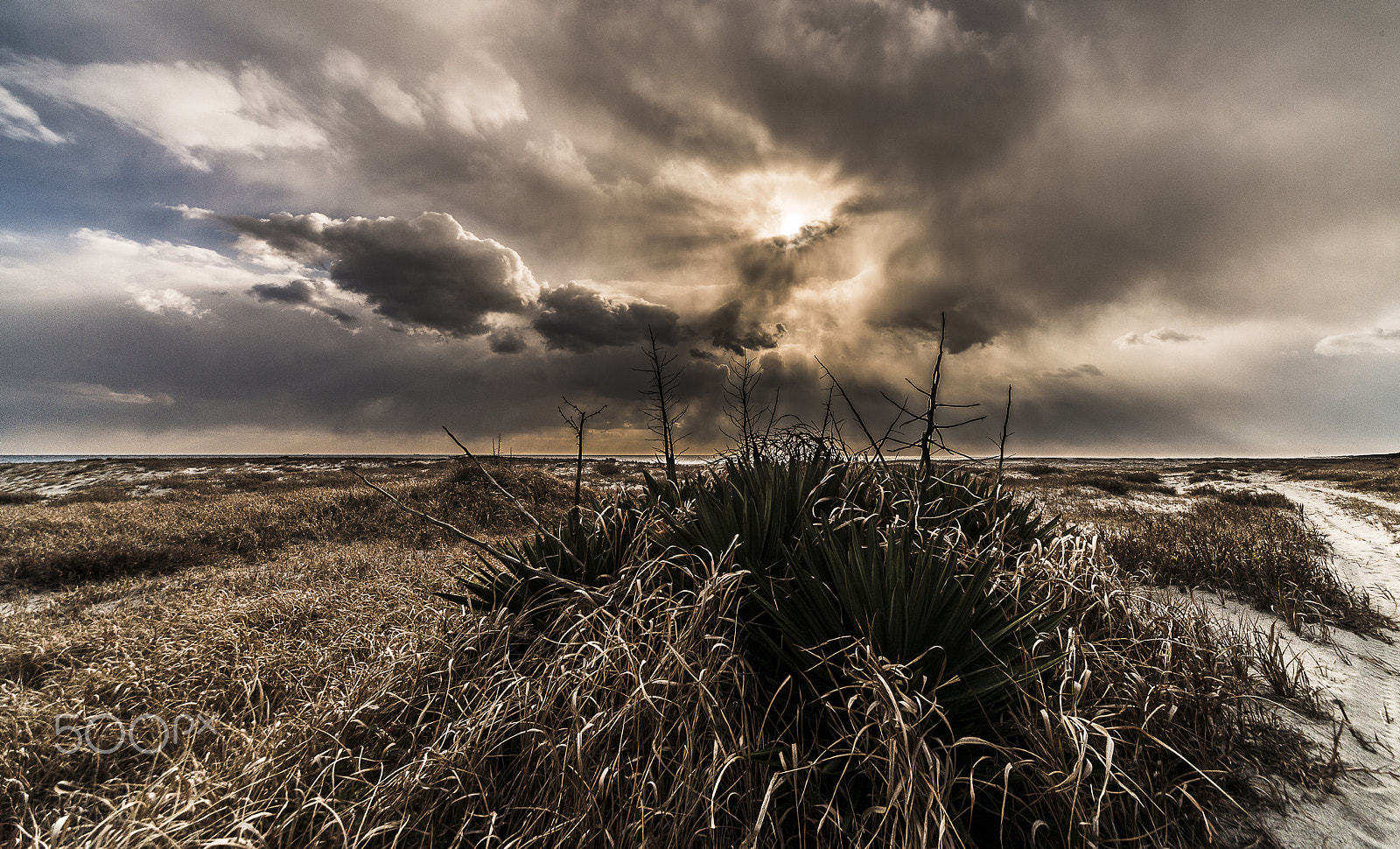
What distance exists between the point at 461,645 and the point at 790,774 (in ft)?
6.50

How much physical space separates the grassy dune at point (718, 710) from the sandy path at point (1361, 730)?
0.15 metres

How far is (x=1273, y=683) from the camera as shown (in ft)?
11.1

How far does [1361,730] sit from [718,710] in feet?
12.9

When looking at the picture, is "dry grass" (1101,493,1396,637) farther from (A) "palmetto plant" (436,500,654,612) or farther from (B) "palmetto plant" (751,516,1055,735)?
(A) "palmetto plant" (436,500,654,612)

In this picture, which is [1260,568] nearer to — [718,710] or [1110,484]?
[718,710]

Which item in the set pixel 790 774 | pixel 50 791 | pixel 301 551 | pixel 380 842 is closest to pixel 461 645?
pixel 380 842

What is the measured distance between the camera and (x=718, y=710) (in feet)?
7.91

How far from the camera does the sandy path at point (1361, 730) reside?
92.4 inches
